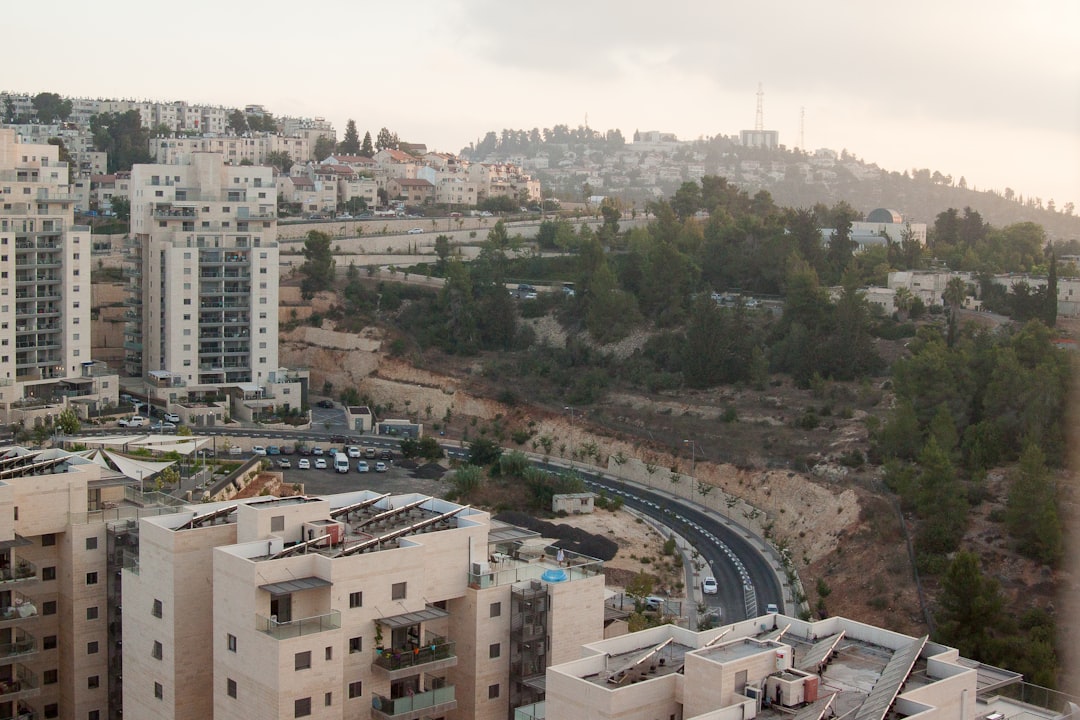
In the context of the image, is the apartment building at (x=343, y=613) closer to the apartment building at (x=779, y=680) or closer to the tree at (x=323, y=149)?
the apartment building at (x=779, y=680)

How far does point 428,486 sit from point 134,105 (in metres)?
45.7

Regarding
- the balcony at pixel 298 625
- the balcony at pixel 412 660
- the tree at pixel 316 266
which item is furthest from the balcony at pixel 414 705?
the tree at pixel 316 266

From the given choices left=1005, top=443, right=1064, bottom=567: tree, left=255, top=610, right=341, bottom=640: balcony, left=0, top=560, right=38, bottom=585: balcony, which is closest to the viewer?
left=255, top=610, right=341, bottom=640: balcony

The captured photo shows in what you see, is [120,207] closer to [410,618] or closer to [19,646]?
[19,646]

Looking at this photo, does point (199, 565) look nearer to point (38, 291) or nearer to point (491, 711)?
point (491, 711)

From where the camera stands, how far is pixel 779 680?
8.61 meters

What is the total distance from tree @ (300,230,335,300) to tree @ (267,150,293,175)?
Answer: 18.5m

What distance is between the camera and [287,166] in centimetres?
5900

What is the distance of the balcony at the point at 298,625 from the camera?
10.3 metres

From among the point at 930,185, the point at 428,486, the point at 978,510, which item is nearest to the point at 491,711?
the point at 978,510

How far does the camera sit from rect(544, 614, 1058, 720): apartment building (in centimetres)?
855

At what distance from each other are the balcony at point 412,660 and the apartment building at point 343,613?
0.04ft

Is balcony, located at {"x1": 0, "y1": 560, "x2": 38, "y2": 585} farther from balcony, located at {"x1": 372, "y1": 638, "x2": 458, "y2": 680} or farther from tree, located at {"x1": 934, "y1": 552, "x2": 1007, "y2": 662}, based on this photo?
tree, located at {"x1": 934, "y1": 552, "x2": 1007, "y2": 662}

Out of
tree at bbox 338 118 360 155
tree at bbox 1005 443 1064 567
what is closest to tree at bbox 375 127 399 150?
tree at bbox 338 118 360 155
